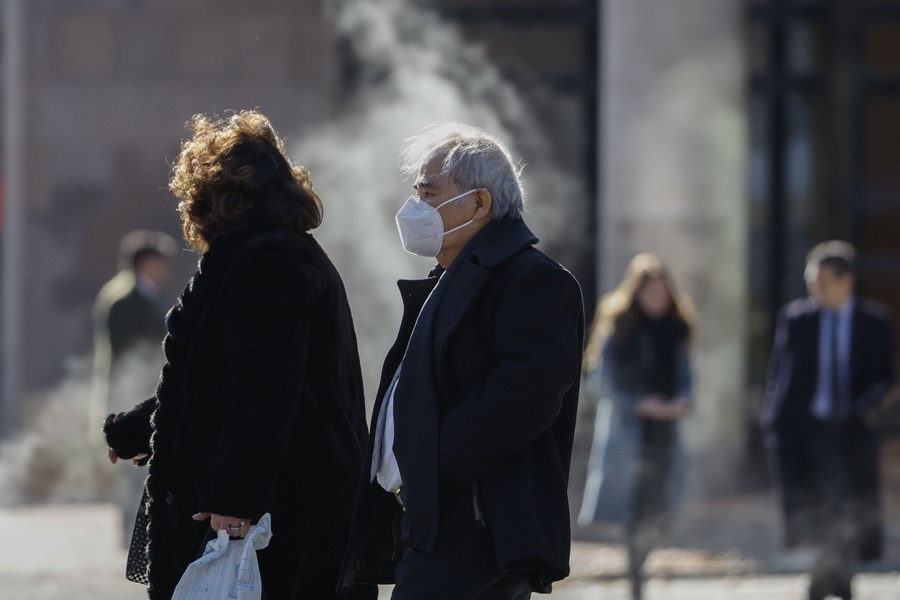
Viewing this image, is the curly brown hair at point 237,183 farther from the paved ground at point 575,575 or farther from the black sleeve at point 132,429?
the paved ground at point 575,575

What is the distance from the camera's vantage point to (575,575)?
8812mm

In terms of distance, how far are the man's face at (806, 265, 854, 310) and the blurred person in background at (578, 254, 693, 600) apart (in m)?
0.65

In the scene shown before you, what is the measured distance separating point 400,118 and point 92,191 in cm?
213

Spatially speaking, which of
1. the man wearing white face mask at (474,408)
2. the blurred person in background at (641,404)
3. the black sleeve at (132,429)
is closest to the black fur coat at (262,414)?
the black sleeve at (132,429)

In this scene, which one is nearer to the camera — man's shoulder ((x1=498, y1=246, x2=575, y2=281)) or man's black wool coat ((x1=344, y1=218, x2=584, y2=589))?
man's black wool coat ((x1=344, y1=218, x2=584, y2=589))

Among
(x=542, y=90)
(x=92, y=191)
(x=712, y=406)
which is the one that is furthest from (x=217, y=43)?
(x=712, y=406)

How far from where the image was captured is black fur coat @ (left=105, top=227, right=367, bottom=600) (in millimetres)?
3982

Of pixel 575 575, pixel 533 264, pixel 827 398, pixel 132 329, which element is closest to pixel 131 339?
pixel 132 329

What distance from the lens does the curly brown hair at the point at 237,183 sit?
4.17 metres

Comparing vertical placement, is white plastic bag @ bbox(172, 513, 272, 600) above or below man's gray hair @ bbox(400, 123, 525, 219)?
below

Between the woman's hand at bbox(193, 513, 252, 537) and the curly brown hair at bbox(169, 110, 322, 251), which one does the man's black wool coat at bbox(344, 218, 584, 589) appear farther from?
the curly brown hair at bbox(169, 110, 322, 251)

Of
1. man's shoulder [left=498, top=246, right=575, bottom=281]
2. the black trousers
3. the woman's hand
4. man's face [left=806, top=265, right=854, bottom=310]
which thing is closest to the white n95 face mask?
man's shoulder [left=498, top=246, right=575, bottom=281]

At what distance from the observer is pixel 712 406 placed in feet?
37.9

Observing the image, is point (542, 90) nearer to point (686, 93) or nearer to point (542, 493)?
point (686, 93)
